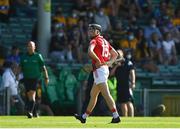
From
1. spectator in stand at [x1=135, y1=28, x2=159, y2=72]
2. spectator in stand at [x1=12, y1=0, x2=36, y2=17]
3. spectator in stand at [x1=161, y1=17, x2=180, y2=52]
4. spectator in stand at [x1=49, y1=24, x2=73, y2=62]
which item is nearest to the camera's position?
spectator in stand at [x1=49, y1=24, x2=73, y2=62]

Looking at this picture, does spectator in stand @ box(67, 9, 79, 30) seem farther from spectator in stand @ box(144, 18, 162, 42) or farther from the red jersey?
the red jersey

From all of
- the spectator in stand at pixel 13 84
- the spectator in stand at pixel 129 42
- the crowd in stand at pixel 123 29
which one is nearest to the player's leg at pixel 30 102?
the spectator in stand at pixel 13 84

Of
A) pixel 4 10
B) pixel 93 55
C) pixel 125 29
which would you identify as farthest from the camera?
pixel 125 29

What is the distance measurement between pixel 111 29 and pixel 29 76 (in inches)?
364

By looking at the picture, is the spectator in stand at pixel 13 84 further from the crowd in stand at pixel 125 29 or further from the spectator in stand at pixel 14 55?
the crowd in stand at pixel 125 29

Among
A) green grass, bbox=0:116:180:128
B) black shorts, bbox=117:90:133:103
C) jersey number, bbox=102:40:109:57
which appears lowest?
black shorts, bbox=117:90:133:103

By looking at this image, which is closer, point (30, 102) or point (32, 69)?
point (30, 102)

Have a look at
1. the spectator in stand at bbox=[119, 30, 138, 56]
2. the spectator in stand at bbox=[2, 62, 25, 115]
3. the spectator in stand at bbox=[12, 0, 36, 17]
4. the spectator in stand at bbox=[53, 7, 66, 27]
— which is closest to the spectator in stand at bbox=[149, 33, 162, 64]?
the spectator in stand at bbox=[119, 30, 138, 56]

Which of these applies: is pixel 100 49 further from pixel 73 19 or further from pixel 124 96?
pixel 73 19

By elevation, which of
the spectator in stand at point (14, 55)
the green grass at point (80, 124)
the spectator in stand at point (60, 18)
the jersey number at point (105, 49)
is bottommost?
the green grass at point (80, 124)

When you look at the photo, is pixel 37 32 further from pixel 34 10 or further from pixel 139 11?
pixel 139 11

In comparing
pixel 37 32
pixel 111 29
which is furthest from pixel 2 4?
pixel 111 29

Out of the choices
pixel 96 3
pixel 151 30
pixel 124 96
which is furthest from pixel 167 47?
pixel 124 96

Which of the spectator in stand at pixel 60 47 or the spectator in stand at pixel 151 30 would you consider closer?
the spectator in stand at pixel 60 47
